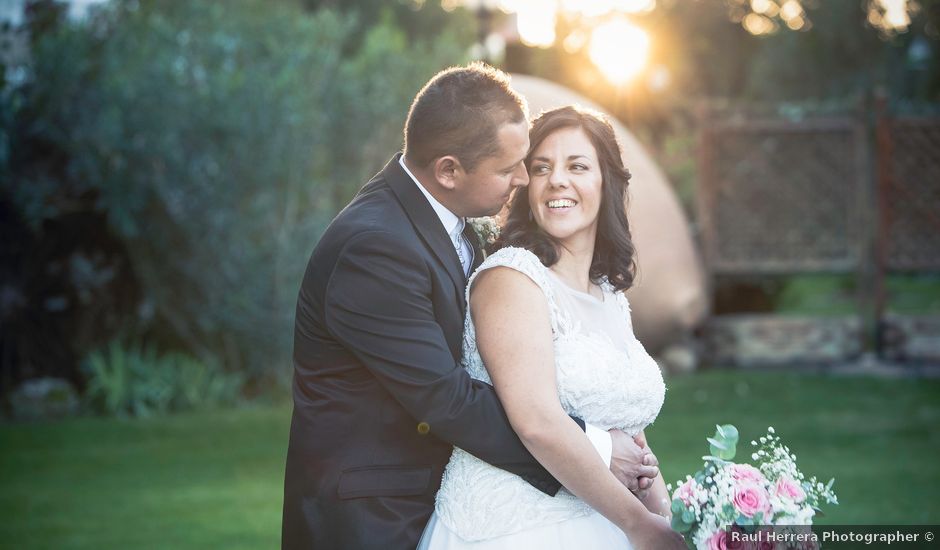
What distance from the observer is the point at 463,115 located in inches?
123

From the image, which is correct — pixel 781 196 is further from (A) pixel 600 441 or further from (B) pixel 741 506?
(B) pixel 741 506

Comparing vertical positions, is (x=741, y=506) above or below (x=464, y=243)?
below

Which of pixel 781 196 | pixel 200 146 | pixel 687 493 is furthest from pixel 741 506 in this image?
pixel 781 196

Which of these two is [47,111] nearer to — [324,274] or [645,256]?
[645,256]

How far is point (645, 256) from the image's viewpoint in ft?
37.8

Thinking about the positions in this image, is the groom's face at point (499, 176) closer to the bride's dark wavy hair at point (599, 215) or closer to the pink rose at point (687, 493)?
the bride's dark wavy hair at point (599, 215)


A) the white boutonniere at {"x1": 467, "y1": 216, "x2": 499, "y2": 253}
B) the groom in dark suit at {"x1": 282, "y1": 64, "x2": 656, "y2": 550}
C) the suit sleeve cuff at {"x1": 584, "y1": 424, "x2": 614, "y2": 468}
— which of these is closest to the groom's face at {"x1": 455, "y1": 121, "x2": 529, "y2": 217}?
the groom in dark suit at {"x1": 282, "y1": 64, "x2": 656, "y2": 550}

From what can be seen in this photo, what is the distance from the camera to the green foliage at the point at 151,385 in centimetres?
979

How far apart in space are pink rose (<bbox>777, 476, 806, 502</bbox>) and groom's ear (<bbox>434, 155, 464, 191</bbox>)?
1231 mm

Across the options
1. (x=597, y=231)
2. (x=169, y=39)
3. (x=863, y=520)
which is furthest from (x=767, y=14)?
(x=597, y=231)

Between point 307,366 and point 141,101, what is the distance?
Result: 261 inches

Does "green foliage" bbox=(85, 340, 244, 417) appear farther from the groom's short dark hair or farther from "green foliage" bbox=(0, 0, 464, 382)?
the groom's short dark hair

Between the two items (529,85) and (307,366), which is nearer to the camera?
(307,366)

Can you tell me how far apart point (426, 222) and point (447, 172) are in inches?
6.5
